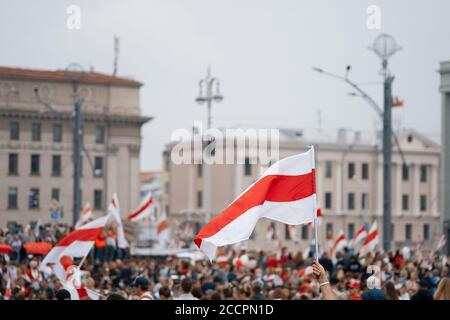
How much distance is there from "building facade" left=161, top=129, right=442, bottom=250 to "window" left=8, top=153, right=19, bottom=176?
1336 cm

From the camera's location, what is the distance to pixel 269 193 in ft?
28.1

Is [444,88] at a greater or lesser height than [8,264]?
greater

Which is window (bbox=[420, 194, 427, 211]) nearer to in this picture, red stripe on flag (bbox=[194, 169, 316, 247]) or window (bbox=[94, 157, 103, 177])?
window (bbox=[94, 157, 103, 177])

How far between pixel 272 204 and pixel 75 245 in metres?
8.50

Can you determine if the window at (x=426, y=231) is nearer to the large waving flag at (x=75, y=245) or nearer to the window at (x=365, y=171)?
the window at (x=365, y=171)

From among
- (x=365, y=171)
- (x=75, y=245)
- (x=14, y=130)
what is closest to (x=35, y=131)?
(x=14, y=130)

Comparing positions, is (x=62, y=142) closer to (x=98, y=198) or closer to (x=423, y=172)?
(x=98, y=198)

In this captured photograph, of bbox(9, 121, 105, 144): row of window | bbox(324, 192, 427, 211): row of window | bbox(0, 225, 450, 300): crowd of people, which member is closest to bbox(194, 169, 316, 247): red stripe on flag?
bbox(0, 225, 450, 300): crowd of people

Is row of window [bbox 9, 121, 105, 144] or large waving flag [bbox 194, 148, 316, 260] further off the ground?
row of window [bbox 9, 121, 105, 144]

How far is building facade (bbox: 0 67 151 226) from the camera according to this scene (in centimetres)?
7594
